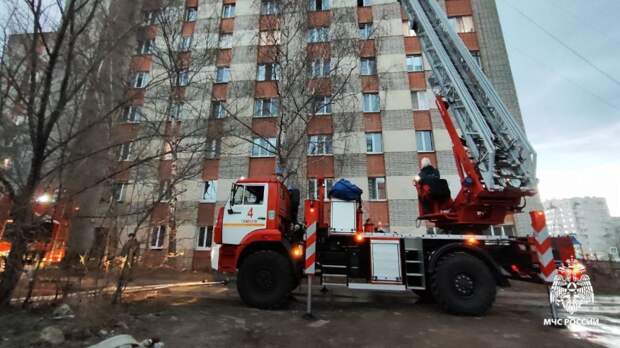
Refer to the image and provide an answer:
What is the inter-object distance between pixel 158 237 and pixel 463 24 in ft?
77.3

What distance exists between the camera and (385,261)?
6.92m

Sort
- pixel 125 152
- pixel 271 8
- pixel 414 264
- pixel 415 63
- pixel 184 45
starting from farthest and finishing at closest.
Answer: pixel 415 63 < pixel 271 8 < pixel 184 45 < pixel 125 152 < pixel 414 264

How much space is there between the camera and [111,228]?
657 centimetres

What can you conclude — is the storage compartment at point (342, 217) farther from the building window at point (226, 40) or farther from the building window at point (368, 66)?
the building window at point (226, 40)

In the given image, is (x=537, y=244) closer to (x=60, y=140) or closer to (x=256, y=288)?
(x=256, y=288)

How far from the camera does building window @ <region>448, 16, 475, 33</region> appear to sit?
60.5ft

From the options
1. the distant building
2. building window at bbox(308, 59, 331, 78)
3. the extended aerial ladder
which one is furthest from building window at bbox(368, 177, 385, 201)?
the distant building

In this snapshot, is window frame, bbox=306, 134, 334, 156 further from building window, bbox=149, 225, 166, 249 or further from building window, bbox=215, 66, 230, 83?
building window, bbox=149, 225, 166, 249

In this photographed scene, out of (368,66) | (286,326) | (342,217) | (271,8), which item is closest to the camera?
(286,326)

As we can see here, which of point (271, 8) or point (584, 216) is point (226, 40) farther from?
point (584, 216)

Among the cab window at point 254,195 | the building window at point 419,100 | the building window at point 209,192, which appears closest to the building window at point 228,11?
the building window at point 209,192

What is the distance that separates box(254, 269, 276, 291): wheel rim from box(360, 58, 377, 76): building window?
15100 millimetres

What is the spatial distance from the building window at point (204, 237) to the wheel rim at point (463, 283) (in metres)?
13.8

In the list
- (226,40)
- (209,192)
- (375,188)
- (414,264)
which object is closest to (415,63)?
(375,188)
